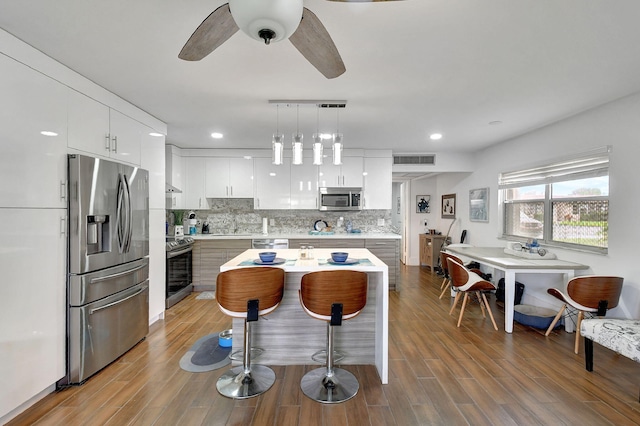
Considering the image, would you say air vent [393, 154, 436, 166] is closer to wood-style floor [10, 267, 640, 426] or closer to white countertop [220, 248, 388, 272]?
white countertop [220, 248, 388, 272]

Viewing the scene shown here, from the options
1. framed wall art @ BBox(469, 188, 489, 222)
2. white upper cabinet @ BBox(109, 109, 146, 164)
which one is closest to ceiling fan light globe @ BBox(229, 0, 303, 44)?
white upper cabinet @ BBox(109, 109, 146, 164)

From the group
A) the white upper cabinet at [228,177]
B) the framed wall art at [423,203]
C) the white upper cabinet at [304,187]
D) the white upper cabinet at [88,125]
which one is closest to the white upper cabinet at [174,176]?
the white upper cabinet at [228,177]

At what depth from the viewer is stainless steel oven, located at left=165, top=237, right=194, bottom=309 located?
4129 millimetres

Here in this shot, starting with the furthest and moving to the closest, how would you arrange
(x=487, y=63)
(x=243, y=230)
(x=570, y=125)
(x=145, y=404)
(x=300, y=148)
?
(x=243, y=230) < (x=570, y=125) < (x=300, y=148) < (x=487, y=63) < (x=145, y=404)

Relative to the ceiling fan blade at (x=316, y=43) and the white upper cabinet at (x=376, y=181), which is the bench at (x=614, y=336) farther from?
the white upper cabinet at (x=376, y=181)

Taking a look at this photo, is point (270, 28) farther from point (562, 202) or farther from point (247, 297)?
point (562, 202)

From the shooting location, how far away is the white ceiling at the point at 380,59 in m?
1.65

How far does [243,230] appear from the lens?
5.71m

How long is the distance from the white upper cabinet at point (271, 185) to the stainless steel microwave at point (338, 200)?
625 mm

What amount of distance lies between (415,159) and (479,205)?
4.78 ft

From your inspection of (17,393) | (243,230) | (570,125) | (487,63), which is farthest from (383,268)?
(243,230)

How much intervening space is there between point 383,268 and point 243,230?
3.94m

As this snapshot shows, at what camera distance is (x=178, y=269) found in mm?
4410

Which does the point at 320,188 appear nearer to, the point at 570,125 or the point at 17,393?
the point at 570,125
